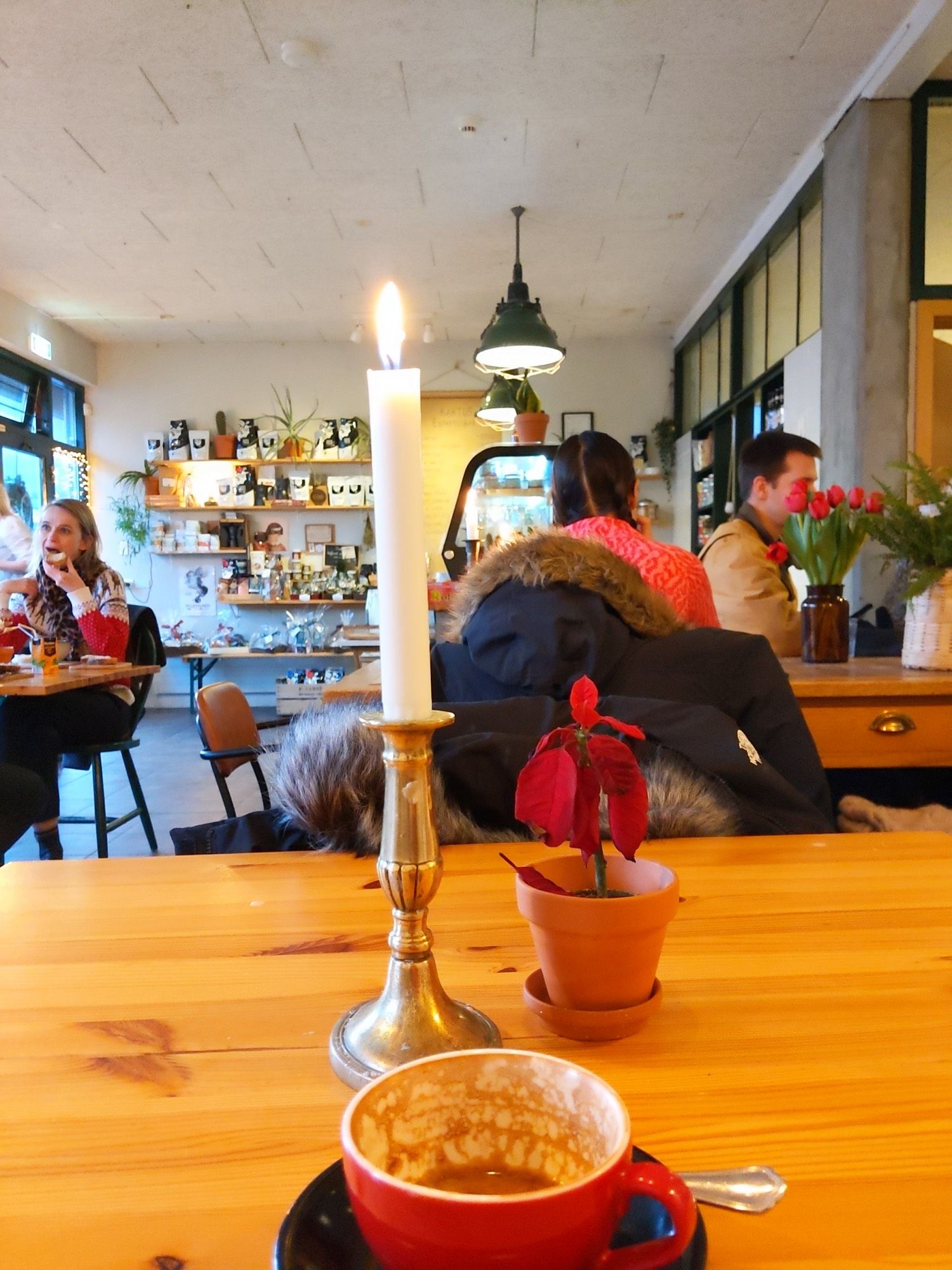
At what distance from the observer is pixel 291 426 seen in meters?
6.63

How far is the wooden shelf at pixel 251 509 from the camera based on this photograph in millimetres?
6672

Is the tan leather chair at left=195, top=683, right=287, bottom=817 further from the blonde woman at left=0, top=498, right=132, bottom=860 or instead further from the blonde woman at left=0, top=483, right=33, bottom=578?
the blonde woman at left=0, top=483, right=33, bottom=578

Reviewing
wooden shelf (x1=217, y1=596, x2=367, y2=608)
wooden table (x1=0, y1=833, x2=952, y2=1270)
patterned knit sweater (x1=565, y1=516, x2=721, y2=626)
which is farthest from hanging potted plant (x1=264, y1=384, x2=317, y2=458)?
wooden table (x1=0, y1=833, x2=952, y2=1270)

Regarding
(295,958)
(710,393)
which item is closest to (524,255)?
(710,393)

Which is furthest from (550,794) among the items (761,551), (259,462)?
(259,462)

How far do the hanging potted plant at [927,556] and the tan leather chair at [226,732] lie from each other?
154cm

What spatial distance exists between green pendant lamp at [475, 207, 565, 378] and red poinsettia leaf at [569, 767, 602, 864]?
3.53 m

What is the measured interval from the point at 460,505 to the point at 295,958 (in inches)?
83.6

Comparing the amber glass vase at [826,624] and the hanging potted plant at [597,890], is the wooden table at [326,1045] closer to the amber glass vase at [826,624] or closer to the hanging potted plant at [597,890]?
the hanging potted plant at [597,890]

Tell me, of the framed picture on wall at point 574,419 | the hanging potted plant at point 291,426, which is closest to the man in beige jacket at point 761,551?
the framed picture on wall at point 574,419

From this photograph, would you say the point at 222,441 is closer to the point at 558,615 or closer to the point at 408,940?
the point at 558,615

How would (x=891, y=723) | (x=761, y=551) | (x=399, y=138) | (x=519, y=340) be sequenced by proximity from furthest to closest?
(x=519, y=340)
(x=399, y=138)
(x=761, y=551)
(x=891, y=723)

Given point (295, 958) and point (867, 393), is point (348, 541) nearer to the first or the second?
point (867, 393)

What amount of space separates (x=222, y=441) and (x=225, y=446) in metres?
0.05
